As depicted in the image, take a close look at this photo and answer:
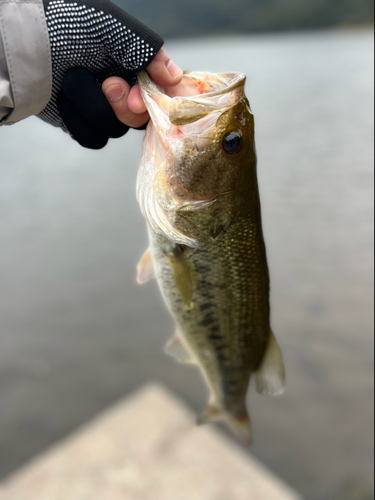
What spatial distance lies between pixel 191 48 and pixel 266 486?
24018mm

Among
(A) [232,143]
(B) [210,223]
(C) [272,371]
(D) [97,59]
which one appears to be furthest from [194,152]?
(C) [272,371]

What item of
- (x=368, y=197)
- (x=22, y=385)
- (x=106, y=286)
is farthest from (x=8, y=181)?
(x=368, y=197)

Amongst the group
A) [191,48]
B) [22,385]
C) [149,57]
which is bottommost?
[191,48]

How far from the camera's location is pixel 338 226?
6.80 meters

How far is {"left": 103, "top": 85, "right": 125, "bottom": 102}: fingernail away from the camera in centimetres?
119

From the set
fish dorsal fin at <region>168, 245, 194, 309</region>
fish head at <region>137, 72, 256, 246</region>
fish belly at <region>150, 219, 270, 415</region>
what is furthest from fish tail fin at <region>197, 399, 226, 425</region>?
fish head at <region>137, 72, 256, 246</region>

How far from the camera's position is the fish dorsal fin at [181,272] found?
1.39 metres

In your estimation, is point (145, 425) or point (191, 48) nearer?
point (145, 425)

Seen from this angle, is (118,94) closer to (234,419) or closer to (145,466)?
(234,419)

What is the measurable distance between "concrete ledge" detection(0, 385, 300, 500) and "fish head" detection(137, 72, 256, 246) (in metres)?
2.13

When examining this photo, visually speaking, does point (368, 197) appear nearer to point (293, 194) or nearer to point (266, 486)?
point (293, 194)

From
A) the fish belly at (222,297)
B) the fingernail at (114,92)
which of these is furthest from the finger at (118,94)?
the fish belly at (222,297)

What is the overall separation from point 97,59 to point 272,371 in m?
1.26

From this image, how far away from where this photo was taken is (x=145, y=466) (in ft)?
9.53
